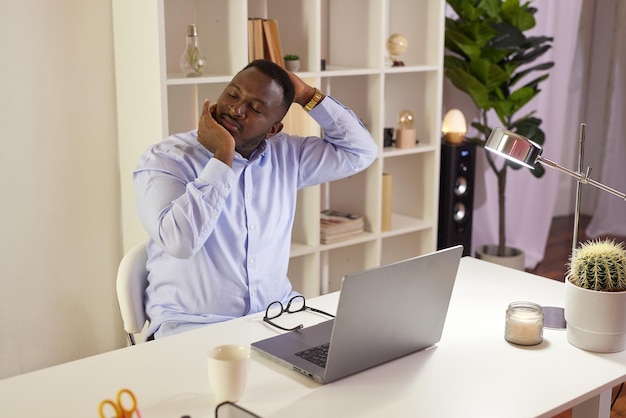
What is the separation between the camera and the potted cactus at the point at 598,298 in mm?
1893

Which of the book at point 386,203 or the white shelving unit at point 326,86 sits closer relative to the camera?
the white shelving unit at point 326,86

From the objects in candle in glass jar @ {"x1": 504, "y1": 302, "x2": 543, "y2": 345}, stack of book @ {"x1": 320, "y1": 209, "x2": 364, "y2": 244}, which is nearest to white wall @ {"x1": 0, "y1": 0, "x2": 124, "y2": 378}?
stack of book @ {"x1": 320, "y1": 209, "x2": 364, "y2": 244}

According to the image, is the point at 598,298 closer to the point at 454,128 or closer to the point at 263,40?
the point at 263,40

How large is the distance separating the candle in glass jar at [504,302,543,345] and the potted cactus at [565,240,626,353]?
0.24 ft

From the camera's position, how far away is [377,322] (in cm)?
176

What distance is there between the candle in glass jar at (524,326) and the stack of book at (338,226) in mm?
1760

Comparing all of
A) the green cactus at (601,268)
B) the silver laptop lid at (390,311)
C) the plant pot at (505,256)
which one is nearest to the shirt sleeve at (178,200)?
the silver laptop lid at (390,311)

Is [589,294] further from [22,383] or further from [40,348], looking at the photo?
[40,348]

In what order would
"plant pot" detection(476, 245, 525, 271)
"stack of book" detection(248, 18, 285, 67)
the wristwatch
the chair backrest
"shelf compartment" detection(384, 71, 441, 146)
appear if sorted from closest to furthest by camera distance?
the chair backrest, the wristwatch, "stack of book" detection(248, 18, 285, 67), "shelf compartment" detection(384, 71, 441, 146), "plant pot" detection(476, 245, 525, 271)

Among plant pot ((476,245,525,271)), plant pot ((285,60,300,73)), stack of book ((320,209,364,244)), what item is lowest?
plant pot ((476,245,525,271))

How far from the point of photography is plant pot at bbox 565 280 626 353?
1.90 meters

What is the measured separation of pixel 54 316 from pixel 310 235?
1.10 meters

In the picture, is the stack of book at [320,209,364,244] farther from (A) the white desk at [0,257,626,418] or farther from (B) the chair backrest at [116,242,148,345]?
(A) the white desk at [0,257,626,418]

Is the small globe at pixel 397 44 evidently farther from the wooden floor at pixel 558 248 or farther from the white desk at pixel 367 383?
the white desk at pixel 367 383
